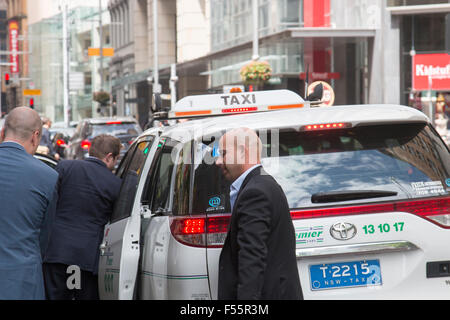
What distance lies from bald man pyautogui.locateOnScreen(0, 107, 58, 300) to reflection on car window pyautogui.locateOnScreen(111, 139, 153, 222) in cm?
108

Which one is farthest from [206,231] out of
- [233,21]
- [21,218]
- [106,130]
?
[233,21]

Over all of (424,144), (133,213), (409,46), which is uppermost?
(409,46)

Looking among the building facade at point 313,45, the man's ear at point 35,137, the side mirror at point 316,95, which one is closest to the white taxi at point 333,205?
the man's ear at point 35,137

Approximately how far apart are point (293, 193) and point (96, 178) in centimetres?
194

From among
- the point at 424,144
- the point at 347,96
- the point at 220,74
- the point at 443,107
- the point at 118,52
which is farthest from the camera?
the point at 118,52

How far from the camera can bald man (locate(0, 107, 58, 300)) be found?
181 inches

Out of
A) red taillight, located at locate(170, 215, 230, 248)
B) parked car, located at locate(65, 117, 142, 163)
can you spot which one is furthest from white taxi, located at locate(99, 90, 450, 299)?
parked car, located at locate(65, 117, 142, 163)

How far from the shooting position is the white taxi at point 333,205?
4996 millimetres

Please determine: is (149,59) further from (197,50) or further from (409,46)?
(409,46)

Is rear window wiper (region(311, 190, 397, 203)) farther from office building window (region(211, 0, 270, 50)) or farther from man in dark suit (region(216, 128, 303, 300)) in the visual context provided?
office building window (region(211, 0, 270, 50))

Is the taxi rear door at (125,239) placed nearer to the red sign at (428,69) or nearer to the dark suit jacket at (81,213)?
the dark suit jacket at (81,213)

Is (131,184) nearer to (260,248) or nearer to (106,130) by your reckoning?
(260,248)

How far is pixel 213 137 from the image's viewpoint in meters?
5.11

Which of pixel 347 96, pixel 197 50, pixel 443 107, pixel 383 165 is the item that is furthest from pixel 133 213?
pixel 197 50
